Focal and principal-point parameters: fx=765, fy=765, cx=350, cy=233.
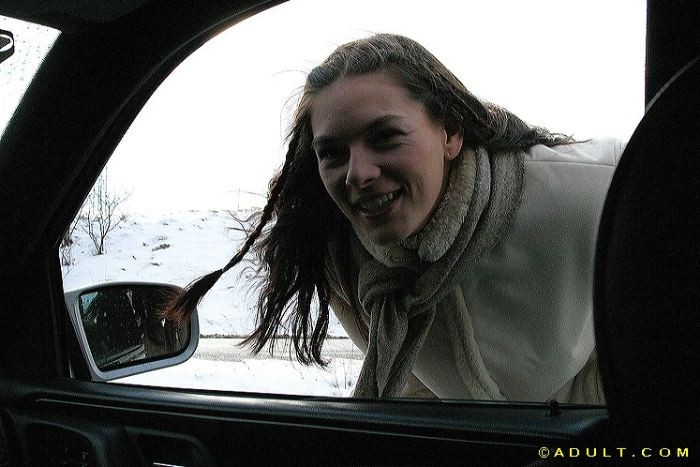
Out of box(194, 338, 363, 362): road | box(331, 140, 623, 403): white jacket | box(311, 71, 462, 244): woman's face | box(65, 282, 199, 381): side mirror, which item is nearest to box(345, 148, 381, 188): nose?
box(311, 71, 462, 244): woman's face

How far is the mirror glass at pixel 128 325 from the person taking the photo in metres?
2.09

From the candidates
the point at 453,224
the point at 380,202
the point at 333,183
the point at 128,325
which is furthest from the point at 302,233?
the point at 128,325

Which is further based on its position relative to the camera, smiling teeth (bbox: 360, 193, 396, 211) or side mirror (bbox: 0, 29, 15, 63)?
smiling teeth (bbox: 360, 193, 396, 211)

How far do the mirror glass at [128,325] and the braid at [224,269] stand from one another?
0.06 metres

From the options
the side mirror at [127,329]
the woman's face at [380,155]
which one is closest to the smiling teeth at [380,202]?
the woman's face at [380,155]

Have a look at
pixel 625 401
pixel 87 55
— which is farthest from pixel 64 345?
pixel 625 401

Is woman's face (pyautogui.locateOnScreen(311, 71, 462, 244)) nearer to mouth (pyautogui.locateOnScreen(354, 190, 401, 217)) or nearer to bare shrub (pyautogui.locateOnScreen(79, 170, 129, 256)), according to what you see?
mouth (pyautogui.locateOnScreen(354, 190, 401, 217))

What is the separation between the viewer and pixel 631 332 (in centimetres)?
90

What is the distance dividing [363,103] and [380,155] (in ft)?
0.46

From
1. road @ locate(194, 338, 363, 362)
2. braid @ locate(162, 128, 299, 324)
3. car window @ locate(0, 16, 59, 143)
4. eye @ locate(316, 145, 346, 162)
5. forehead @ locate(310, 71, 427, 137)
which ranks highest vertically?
car window @ locate(0, 16, 59, 143)

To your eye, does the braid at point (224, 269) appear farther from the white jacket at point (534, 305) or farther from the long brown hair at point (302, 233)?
the white jacket at point (534, 305)

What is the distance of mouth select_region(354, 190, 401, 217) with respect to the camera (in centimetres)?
178

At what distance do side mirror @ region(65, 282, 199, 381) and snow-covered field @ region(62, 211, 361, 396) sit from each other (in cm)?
4

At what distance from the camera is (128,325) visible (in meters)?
2.17
